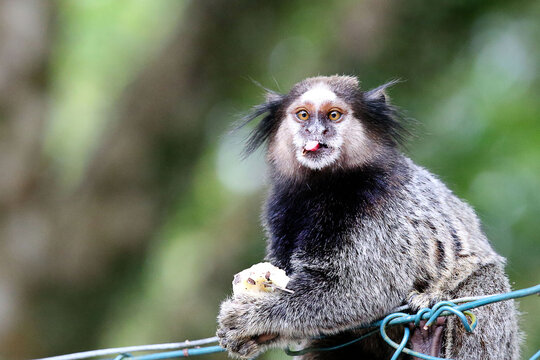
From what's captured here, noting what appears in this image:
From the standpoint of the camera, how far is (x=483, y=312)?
4102 mm

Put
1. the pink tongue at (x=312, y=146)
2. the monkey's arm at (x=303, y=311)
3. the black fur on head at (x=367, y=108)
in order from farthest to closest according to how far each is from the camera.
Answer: the black fur on head at (x=367, y=108) < the pink tongue at (x=312, y=146) < the monkey's arm at (x=303, y=311)

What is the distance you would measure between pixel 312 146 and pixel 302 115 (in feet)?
1.05

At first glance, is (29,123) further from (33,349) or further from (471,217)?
(471,217)

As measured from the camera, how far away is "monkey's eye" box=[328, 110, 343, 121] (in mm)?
4410

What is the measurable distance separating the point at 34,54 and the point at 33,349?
328cm

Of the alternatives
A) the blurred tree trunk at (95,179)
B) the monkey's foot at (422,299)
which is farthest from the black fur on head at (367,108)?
the blurred tree trunk at (95,179)

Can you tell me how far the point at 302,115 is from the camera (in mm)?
4508

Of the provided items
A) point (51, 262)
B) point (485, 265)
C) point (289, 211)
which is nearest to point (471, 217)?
point (485, 265)

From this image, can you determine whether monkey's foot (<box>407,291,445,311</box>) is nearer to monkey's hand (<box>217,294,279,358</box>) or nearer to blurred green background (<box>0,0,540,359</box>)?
monkey's hand (<box>217,294,279,358</box>)

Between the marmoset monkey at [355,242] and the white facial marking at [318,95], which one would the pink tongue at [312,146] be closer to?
the marmoset monkey at [355,242]

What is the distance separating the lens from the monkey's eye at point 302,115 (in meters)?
4.48

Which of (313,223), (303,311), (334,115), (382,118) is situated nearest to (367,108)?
(382,118)

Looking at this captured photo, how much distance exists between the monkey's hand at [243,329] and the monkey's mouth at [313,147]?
0.93m

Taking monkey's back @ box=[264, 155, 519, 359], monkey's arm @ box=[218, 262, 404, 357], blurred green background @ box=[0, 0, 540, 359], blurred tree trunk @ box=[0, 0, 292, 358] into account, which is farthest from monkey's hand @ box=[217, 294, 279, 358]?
blurred tree trunk @ box=[0, 0, 292, 358]
